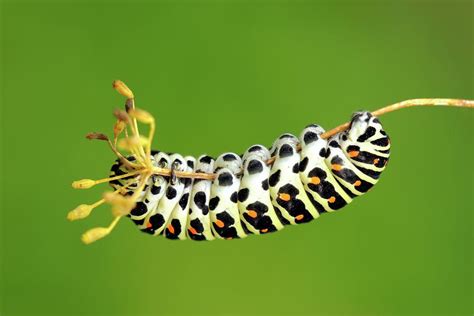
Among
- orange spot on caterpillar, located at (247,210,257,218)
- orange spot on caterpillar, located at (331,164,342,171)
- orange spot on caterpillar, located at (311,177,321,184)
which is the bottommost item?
orange spot on caterpillar, located at (247,210,257,218)

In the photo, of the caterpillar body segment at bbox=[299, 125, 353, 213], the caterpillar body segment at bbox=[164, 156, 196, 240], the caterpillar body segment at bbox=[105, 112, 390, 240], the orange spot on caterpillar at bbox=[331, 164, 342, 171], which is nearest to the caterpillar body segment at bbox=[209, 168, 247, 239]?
the caterpillar body segment at bbox=[105, 112, 390, 240]

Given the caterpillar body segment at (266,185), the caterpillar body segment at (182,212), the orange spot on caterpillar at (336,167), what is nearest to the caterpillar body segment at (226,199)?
the caterpillar body segment at (266,185)

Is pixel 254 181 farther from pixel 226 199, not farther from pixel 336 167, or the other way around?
pixel 336 167

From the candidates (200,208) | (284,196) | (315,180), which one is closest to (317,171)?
(315,180)

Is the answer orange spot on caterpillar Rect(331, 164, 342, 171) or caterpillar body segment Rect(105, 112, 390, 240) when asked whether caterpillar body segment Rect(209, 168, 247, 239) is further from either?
orange spot on caterpillar Rect(331, 164, 342, 171)

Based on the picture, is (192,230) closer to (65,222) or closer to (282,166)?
(282,166)

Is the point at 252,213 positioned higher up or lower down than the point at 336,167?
lower down

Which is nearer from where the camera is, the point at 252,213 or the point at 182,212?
the point at 252,213

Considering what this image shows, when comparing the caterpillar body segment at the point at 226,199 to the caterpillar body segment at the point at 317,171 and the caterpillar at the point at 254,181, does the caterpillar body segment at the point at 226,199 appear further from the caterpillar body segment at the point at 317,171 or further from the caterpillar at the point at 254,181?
the caterpillar body segment at the point at 317,171
